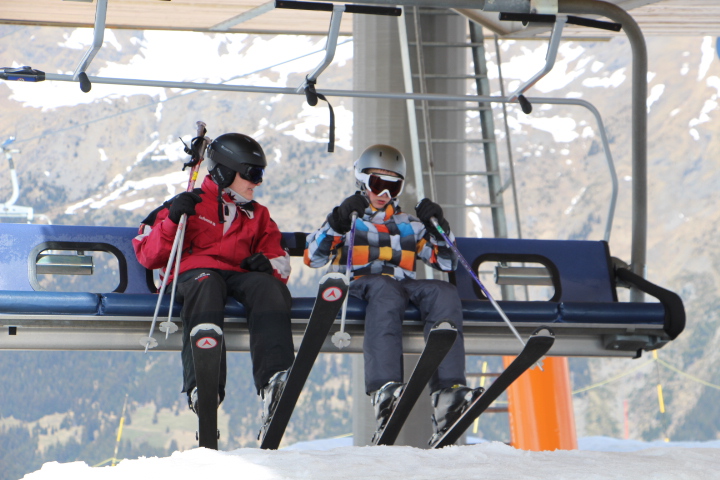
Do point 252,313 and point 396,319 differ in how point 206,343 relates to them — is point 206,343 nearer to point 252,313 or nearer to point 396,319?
point 252,313

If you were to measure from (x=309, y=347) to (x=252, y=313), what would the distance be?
1.55 ft

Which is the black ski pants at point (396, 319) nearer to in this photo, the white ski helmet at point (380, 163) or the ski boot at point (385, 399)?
the ski boot at point (385, 399)

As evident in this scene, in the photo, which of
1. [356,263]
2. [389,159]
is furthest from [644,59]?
[356,263]

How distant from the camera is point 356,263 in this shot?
3.57m

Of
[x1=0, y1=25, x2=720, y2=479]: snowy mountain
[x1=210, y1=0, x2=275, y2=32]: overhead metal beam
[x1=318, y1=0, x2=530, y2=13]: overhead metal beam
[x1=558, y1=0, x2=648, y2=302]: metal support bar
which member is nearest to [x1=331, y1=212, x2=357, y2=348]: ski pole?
[x1=318, y1=0, x2=530, y2=13]: overhead metal beam

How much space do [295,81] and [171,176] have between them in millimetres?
8206

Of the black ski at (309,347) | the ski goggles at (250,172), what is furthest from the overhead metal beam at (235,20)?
the black ski at (309,347)

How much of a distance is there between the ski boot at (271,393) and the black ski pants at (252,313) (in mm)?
24

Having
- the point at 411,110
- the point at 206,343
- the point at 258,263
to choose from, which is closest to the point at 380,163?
the point at 258,263

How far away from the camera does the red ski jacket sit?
337 centimetres

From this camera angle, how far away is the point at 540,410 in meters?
6.19

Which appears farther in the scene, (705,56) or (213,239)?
(705,56)

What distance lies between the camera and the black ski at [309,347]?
2541 millimetres

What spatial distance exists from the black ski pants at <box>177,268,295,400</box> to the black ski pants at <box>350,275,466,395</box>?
279 mm
